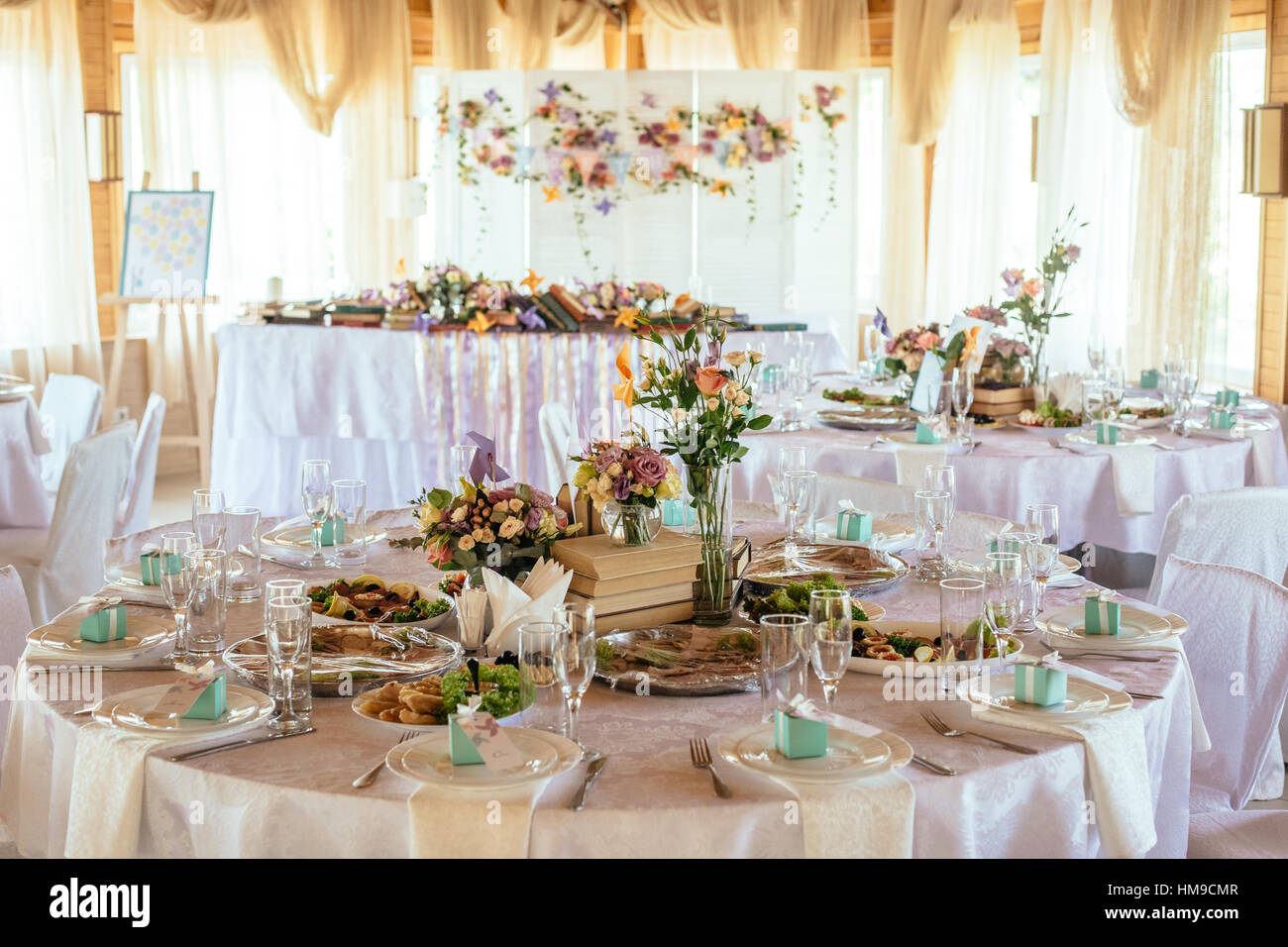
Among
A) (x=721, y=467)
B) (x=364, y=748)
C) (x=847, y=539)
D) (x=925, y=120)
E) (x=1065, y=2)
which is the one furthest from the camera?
(x=925, y=120)

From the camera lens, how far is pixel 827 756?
69.1 inches

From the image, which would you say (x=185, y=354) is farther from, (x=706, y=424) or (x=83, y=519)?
(x=706, y=424)

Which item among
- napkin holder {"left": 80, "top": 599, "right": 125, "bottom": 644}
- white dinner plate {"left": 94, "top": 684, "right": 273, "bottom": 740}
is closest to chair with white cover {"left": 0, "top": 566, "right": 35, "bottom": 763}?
napkin holder {"left": 80, "top": 599, "right": 125, "bottom": 644}

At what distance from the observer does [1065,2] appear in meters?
8.00

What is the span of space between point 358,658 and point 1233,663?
1643 millimetres

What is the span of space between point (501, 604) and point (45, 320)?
22.4ft

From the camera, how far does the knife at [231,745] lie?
1796 millimetres

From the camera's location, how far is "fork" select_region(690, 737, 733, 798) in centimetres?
167

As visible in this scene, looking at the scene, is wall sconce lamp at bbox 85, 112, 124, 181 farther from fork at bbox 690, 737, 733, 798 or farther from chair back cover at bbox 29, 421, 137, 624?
fork at bbox 690, 737, 733, 798

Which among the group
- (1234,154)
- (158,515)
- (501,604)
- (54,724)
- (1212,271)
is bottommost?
(158,515)

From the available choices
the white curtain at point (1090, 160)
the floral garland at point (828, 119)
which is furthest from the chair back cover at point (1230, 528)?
the floral garland at point (828, 119)

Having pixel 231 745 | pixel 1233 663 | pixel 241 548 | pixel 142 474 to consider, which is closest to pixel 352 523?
pixel 241 548

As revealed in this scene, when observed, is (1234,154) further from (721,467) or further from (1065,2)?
(721,467)

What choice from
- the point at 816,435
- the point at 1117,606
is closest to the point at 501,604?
the point at 1117,606
